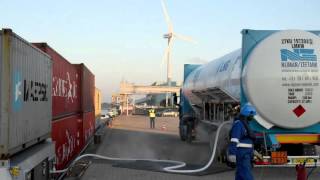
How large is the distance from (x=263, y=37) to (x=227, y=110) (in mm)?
3097

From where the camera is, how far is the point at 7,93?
6.61 m

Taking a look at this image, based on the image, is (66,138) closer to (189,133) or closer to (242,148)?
(242,148)

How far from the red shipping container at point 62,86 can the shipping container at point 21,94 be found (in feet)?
6.60

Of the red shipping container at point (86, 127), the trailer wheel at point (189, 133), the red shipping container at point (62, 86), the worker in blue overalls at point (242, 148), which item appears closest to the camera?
the worker in blue overalls at point (242, 148)

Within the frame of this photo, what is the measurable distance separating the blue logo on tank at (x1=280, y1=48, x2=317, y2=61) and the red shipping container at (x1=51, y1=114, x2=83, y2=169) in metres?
5.63

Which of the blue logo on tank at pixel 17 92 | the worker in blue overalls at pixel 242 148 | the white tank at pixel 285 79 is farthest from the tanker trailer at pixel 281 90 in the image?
the blue logo on tank at pixel 17 92

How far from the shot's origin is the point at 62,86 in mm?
13555

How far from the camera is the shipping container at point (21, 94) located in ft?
21.7

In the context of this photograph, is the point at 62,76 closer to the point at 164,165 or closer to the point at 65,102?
the point at 65,102

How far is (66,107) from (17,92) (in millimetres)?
7569

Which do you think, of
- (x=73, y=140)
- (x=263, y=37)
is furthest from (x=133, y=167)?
(x=263, y=37)

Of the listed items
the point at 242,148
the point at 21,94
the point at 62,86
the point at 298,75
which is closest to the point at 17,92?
the point at 21,94

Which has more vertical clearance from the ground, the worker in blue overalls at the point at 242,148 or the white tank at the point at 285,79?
the white tank at the point at 285,79

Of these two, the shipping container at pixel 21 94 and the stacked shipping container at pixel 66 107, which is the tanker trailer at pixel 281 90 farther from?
the shipping container at pixel 21 94
